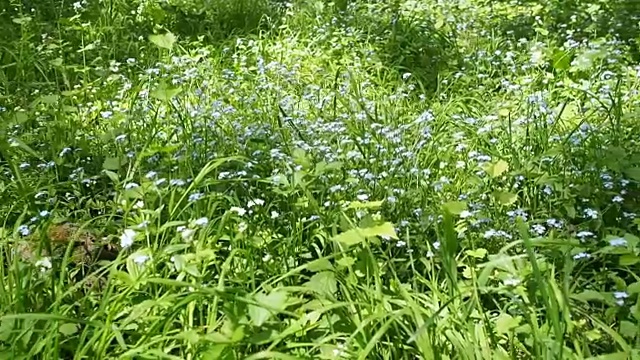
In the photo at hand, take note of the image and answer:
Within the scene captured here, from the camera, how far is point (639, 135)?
3.04m

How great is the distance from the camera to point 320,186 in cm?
263

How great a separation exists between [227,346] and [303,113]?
1.70 m

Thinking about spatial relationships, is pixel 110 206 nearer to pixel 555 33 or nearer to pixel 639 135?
pixel 639 135

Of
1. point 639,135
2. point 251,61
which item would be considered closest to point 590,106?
point 639,135

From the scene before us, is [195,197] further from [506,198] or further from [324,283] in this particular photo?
[506,198]

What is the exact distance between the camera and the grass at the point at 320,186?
191cm

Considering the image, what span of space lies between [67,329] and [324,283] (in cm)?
67

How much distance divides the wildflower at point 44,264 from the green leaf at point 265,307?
25.9 inches

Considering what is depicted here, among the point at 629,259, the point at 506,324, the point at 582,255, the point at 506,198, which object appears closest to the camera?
the point at 506,324

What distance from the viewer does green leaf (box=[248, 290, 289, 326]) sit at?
1.75 metres

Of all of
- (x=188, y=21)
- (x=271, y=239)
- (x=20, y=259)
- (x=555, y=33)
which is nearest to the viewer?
(x=20, y=259)

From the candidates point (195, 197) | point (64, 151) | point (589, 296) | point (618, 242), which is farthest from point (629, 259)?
point (64, 151)

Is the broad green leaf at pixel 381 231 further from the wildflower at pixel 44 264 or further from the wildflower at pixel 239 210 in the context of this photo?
the wildflower at pixel 44 264

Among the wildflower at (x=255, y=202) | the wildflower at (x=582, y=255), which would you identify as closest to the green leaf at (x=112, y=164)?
the wildflower at (x=255, y=202)
